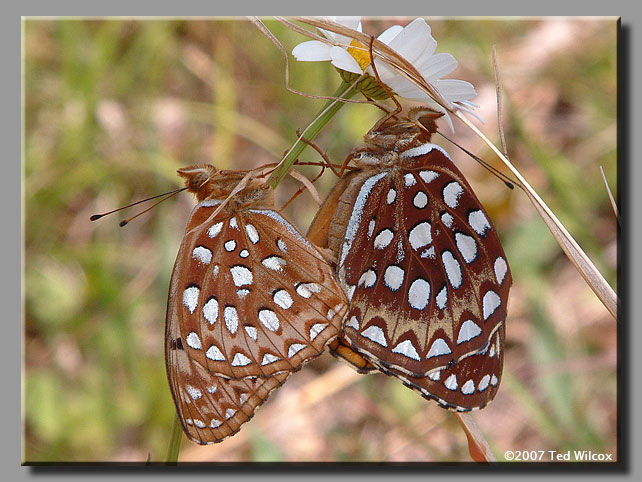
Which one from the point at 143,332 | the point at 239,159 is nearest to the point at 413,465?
the point at 143,332

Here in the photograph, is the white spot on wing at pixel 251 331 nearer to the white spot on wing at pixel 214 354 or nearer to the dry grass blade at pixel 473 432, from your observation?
the white spot on wing at pixel 214 354

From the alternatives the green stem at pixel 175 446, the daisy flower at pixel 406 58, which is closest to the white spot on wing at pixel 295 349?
the green stem at pixel 175 446

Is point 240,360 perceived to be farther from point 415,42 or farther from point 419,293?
point 415,42

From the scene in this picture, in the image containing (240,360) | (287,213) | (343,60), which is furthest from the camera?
(287,213)

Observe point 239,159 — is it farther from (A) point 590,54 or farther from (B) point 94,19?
(A) point 590,54

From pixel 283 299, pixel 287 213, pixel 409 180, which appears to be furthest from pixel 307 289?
pixel 287 213

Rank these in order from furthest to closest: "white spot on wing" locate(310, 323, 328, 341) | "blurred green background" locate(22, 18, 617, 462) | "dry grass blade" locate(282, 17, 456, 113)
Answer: "blurred green background" locate(22, 18, 617, 462), "white spot on wing" locate(310, 323, 328, 341), "dry grass blade" locate(282, 17, 456, 113)

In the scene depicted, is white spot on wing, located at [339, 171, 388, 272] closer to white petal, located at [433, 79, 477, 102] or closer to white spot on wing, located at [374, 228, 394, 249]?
white spot on wing, located at [374, 228, 394, 249]

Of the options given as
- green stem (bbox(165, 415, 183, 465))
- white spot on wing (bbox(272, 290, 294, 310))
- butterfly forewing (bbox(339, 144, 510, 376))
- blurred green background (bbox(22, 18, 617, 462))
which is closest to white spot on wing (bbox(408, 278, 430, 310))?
butterfly forewing (bbox(339, 144, 510, 376))
